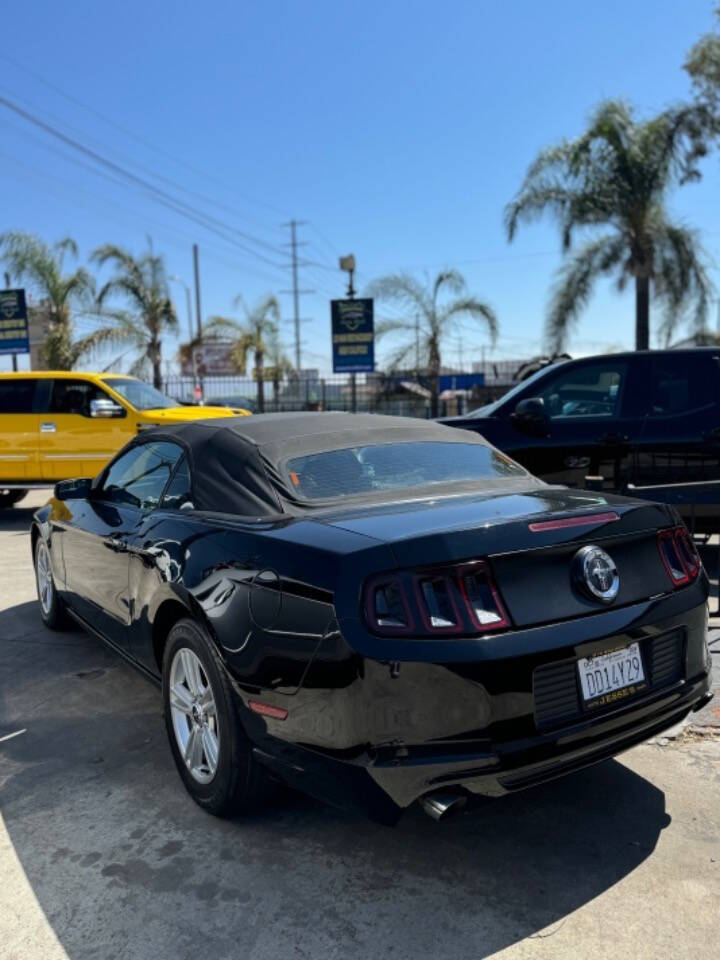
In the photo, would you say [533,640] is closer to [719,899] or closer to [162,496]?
[719,899]

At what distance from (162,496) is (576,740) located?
88.5 inches

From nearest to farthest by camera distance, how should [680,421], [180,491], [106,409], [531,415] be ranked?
[180,491], [531,415], [680,421], [106,409]

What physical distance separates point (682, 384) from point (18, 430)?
8472mm

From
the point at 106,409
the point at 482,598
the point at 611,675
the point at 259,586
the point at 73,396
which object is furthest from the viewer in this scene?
the point at 73,396

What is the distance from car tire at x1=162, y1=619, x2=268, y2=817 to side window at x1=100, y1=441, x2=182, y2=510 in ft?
3.19

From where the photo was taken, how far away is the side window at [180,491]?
362 cm

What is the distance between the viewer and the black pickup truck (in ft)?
21.2

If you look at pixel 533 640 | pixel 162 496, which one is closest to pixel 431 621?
pixel 533 640

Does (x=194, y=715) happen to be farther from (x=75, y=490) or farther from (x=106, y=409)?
(x=106, y=409)

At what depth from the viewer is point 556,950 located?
7.47ft

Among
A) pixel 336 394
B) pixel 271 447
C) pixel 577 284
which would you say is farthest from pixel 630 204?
pixel 271 447

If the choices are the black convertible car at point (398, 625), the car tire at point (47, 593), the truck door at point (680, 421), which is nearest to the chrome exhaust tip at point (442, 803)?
the black convertible car at point (398, 625)

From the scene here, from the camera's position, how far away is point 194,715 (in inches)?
124

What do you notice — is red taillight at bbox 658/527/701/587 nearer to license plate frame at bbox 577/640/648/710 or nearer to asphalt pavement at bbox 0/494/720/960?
license plate frame at bbox 577/640/648/710
